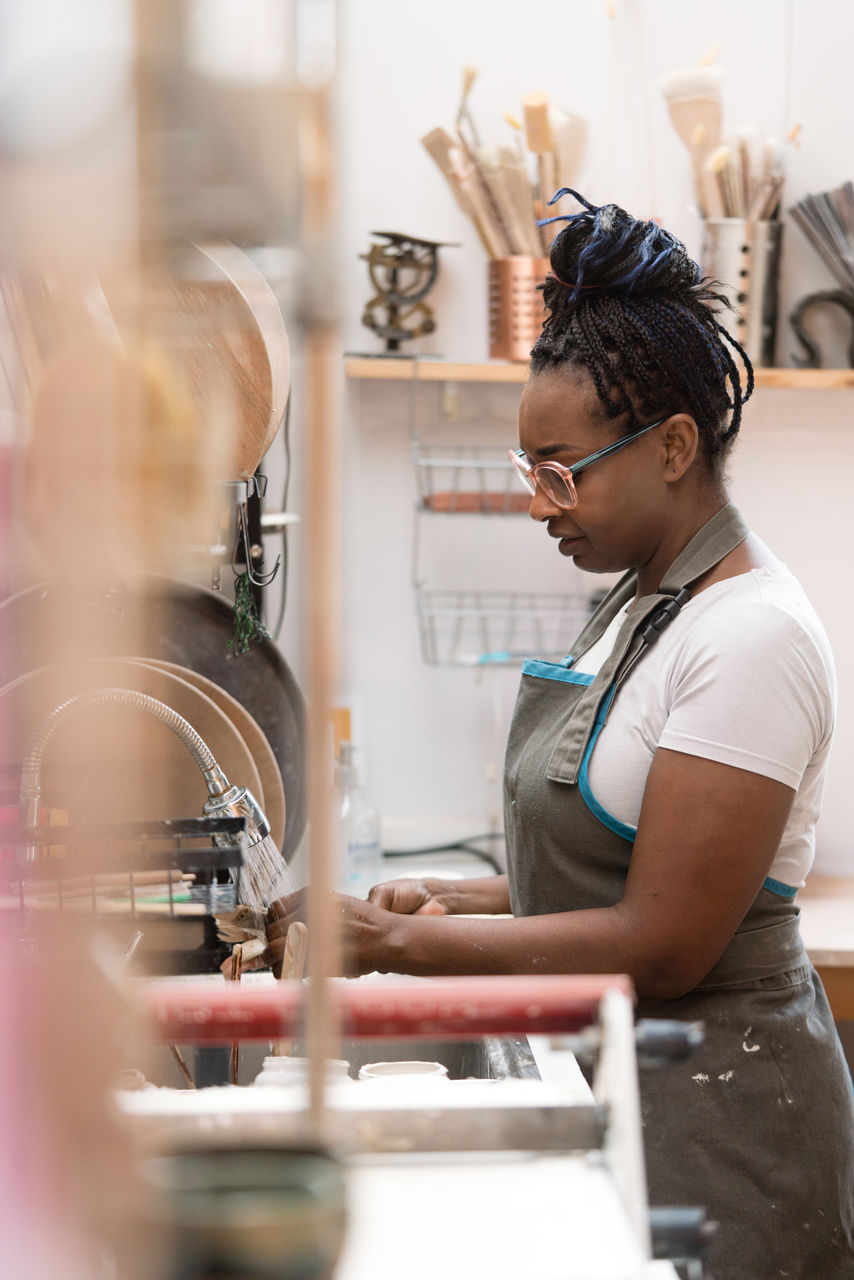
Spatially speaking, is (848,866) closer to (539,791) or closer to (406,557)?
(406,557)

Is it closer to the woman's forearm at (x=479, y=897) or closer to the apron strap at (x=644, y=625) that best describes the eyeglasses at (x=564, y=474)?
the apron strap at (x=644, y=625)

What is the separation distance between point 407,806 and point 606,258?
66.2 inches

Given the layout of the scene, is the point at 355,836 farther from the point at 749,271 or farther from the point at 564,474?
the point at 749,271

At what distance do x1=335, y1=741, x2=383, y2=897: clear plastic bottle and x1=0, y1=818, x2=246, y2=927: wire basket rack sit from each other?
108 cm

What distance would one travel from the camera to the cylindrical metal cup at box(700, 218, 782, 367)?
2.41 meters

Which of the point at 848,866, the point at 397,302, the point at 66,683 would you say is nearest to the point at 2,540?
the point at 66,683

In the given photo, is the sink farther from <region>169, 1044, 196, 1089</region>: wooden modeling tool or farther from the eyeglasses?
the eyeglasses

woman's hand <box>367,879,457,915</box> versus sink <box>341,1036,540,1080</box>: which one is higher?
woman's hand <box>367,879,457,915</box>

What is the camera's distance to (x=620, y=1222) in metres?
0.60

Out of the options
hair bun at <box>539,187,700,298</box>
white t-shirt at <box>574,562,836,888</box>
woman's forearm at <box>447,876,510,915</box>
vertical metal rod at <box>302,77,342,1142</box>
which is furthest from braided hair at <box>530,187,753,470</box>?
vertical metal rod at <box>302,77,342,1142</box>

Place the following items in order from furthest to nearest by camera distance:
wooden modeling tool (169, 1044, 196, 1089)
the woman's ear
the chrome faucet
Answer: the woman's ear
wooden modeling tool (169, 1044, 196, 1089)
the chrome faucet

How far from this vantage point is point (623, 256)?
1282mm

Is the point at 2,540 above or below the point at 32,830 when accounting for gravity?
above

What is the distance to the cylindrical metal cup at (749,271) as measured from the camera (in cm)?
241
